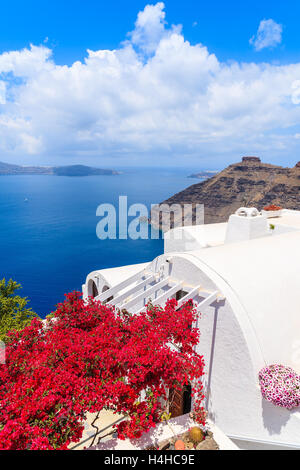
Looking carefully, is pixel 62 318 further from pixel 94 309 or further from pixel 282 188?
pixel 282 188

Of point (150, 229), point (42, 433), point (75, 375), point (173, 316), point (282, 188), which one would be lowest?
point (150, 229)

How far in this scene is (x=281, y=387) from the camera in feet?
27.8

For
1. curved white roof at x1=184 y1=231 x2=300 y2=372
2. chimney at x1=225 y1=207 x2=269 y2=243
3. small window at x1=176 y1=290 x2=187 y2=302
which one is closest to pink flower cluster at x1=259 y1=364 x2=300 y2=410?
curved white roof at x1=184 y1=231 x2=300 y2=372

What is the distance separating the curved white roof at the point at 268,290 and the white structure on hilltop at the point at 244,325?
1.3 inches

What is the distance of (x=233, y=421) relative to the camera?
9.92m

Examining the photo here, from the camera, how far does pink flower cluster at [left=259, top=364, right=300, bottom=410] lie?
27.8 ft

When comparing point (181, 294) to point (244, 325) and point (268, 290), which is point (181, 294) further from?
point (268, 290)

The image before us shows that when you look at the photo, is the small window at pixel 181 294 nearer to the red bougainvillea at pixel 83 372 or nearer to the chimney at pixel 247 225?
the red bougainvillea at pixel 83 372

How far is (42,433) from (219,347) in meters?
6.48

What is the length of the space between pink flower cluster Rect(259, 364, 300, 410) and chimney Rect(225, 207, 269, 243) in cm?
1144

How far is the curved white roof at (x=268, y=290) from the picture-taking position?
32.3 ft

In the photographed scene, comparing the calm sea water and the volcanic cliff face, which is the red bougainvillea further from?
the volcanic cliff face

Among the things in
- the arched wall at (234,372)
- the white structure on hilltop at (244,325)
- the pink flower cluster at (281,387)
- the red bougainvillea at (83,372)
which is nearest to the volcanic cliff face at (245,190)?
the white structure on hilltop at (244,325)
